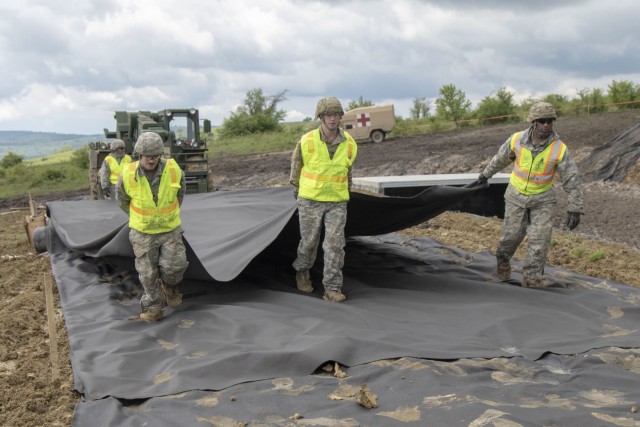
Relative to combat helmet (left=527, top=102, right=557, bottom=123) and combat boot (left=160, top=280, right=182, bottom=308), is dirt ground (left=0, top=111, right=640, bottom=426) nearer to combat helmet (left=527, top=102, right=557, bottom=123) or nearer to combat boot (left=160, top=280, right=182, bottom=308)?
combat boot (left=160, top=280, right=182, bottom=308)

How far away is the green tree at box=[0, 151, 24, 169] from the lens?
1164 inches

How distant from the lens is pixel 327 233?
5500 millimetres

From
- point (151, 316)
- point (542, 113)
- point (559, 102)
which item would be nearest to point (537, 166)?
point (542, 113)

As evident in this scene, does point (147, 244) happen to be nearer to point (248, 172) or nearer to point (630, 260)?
point (630, 260)

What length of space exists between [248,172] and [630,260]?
50.3 feet

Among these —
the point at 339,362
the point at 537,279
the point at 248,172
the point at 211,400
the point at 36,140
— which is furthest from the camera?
the point at 36,140

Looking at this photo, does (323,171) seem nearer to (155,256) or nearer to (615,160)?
(155,256)

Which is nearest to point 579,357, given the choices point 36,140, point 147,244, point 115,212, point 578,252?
point 147,244

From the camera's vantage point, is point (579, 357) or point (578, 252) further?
point (578, 252)

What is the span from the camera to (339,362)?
12.9 ft

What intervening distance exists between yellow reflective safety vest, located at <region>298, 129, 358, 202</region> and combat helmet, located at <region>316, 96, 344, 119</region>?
213 mm

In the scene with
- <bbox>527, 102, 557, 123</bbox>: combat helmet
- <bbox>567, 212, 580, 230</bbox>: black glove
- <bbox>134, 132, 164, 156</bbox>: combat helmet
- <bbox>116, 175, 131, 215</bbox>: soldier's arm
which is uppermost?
<bbox>527, 102, 557, 123</bbox>: combat helmet

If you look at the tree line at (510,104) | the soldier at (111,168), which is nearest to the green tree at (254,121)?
the tree line at (510,104)

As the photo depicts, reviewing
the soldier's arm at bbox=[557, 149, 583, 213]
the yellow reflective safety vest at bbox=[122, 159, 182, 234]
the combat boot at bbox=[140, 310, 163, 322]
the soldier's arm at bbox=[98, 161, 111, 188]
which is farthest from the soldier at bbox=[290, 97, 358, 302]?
the soldier's arm at bbox=[98, 161, 111, 188]
